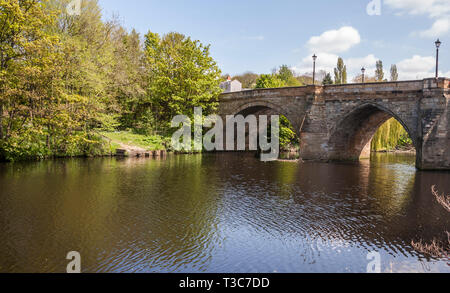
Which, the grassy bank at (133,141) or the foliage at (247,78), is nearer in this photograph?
the grassy bank at (133,141)

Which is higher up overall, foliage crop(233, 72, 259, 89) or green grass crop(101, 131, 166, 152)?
foliage crop(233, 72, 259, 89)

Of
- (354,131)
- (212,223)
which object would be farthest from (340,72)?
(212,223)

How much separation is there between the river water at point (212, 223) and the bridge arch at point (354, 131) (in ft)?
30.4

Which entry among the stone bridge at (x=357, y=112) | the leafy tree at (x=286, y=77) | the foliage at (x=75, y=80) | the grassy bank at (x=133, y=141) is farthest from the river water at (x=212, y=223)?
the leafy tree at (x=286, y=77)

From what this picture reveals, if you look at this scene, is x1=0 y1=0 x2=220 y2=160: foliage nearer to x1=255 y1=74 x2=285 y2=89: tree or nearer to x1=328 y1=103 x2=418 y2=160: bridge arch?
x1=255 y1=74 x2=285 y2=89: tree

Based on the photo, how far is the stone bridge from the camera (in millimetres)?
20297

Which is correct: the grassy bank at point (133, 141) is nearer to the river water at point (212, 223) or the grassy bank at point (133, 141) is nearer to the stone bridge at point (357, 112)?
the stone bridge at point (357, 112)

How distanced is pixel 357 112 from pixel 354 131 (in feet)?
8.97

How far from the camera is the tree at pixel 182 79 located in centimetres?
3170

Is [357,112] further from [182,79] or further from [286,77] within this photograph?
[286,77]

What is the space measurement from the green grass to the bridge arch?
14.5 meters

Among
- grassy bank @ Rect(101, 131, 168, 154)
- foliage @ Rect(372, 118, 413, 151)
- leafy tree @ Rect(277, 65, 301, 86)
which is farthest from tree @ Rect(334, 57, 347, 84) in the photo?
grassy bank @ Rect(101, 131, 168, 154)
